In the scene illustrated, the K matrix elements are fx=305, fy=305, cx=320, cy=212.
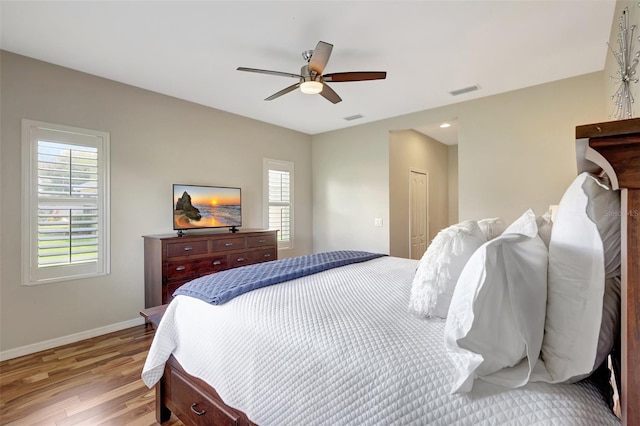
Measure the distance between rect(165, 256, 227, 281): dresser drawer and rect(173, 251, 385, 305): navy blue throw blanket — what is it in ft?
4.68

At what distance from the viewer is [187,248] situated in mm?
3303

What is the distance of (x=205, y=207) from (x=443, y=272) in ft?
10.7

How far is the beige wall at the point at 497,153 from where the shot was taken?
3.17 metres

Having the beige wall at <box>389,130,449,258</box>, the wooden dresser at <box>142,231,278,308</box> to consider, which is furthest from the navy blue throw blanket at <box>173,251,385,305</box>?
the beige wall at <box>389,130,449,258</box>

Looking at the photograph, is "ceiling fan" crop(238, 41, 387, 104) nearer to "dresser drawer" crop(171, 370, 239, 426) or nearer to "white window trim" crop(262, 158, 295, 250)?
"dresser drawer" crop(171, 370, 239, 426)

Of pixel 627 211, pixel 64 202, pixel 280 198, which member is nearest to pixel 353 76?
pixel 627 211

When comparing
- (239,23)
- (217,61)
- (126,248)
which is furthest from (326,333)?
(126,248)

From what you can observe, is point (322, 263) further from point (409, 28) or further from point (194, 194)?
point (194, 194)

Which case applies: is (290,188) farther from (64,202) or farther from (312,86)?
(64,202)

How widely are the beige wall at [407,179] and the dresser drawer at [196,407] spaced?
3.41 m

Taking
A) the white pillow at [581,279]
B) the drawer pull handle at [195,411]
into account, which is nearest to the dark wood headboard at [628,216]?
the white pillow at [581,279]

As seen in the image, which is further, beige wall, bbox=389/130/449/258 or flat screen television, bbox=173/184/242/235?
beige wall, bbox=389/130/449/258

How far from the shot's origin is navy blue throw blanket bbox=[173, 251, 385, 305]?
63.1 inches

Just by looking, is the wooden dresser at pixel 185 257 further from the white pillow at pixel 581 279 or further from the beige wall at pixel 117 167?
the white pillow at pixel 581 279
